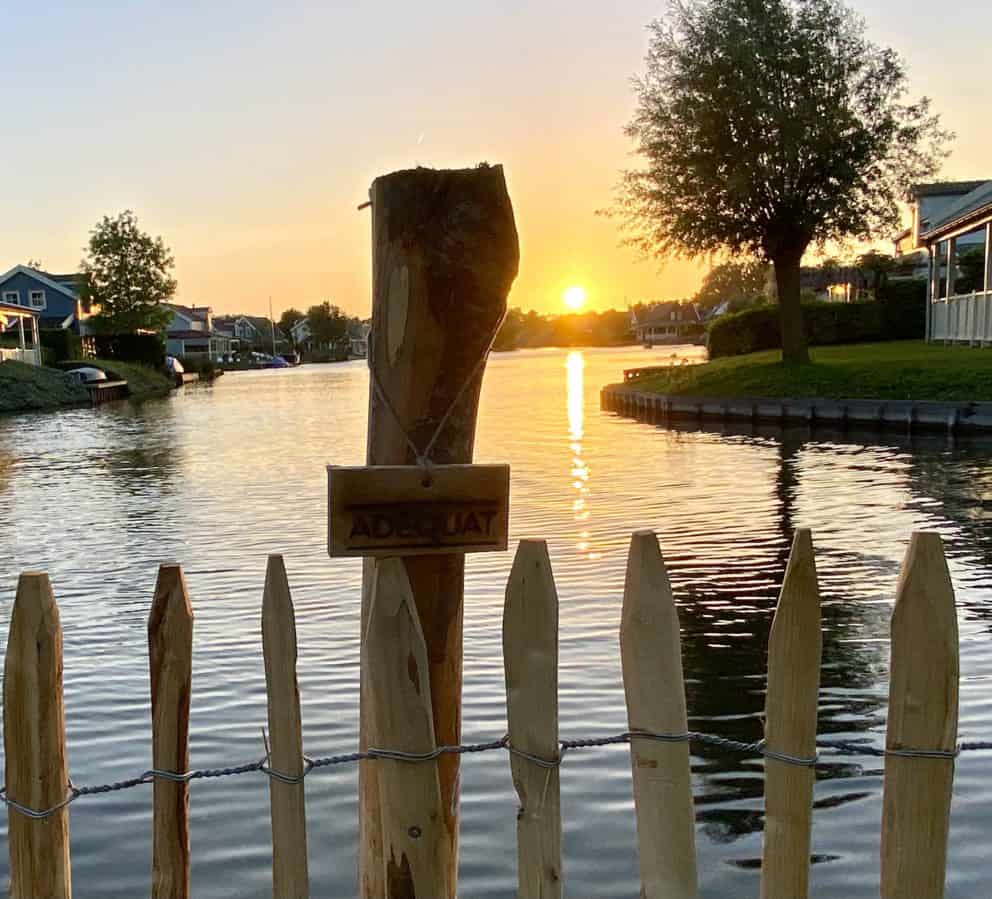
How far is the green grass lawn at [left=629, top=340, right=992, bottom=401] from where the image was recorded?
24578 millimetres

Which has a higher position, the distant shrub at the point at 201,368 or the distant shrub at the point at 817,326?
the distant shrub at the point at 817,326

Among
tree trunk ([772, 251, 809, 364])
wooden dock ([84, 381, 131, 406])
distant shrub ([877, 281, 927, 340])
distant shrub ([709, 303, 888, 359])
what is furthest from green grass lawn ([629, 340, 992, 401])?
wooden dock ([84, 381, 131, 406])

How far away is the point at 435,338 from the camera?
2.62 m

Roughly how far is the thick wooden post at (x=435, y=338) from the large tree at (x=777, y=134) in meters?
30.7

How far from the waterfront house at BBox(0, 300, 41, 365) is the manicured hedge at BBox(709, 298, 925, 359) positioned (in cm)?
3205

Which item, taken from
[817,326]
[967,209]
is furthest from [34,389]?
[967,209]

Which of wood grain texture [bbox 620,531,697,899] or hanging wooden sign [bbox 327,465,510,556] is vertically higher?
hanging wooden sign [bbox 327,465,510,556]

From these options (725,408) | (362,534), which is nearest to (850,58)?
(725,408)

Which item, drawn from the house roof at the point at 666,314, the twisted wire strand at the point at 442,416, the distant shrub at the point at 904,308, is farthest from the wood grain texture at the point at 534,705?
the house roof at the point at 666,314

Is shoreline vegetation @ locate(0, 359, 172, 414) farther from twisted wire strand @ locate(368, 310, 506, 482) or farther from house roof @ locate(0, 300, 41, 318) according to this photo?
twisted wire strand @ locate(368, 310, 506, 482)

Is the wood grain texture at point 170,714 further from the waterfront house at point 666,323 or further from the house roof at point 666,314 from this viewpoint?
the house roof at point 666,314

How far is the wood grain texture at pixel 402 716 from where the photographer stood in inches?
97.6

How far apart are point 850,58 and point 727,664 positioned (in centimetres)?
3085

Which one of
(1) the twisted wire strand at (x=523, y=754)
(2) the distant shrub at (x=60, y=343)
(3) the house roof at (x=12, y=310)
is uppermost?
(3) the house roof at (x=12, y=310)
